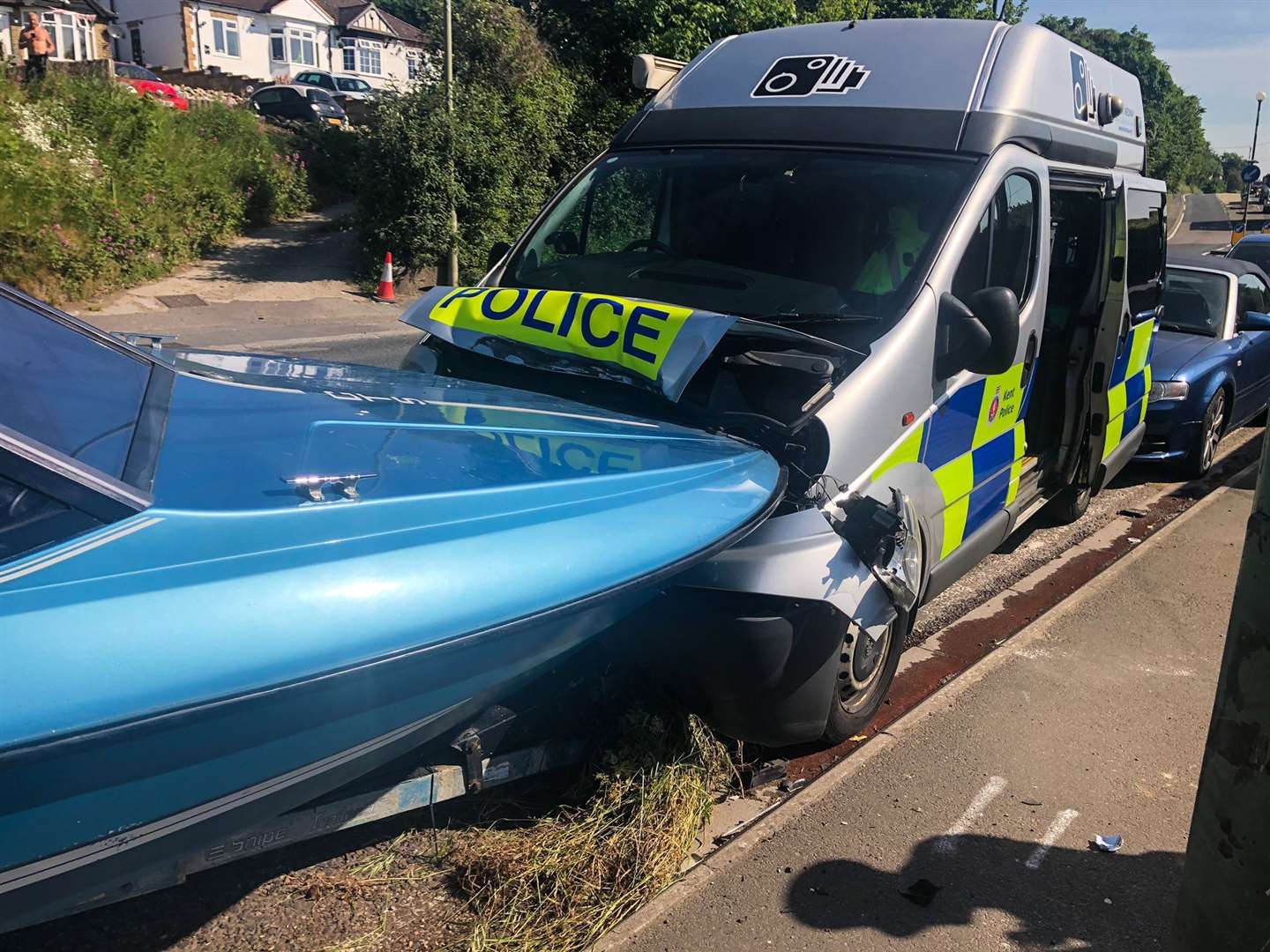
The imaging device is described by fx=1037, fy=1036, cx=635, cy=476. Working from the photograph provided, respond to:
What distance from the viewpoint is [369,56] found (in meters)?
59.3

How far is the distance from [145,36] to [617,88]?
1713 inches

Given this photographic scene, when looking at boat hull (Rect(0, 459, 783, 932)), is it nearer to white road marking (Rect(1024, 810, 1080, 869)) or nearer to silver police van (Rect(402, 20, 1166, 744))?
silver police van (Rect(402, 20, 1166, 744))

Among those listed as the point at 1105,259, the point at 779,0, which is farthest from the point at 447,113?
the point at 1105,259

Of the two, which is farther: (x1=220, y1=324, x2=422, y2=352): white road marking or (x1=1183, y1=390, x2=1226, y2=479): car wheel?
(x1=220, y1=324, x2=422, y2=352): white road marking

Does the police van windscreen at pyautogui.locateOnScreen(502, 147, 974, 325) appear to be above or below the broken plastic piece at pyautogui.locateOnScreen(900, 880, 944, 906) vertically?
above

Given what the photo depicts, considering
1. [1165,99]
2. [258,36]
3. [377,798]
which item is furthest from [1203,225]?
[377,798]

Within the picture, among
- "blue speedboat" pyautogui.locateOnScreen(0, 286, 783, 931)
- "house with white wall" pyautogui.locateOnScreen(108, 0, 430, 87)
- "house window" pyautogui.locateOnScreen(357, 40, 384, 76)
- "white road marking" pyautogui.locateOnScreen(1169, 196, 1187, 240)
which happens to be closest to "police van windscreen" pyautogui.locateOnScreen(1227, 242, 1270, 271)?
"blue speedboat" pyautogui.locateOnScreen(0, 286, 783, 931)

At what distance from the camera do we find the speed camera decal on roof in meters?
4.40

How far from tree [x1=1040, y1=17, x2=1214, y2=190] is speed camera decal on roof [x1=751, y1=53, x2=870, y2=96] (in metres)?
67.6

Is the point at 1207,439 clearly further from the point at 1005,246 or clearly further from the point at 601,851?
the point at 601,851

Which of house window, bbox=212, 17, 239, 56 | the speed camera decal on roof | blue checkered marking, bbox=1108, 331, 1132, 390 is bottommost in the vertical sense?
blue checkered marking, bbox=1108, 331, 1132, 390

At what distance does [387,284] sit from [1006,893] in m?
14.2

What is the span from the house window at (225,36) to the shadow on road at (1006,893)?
57235mm

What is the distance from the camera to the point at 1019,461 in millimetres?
4926
